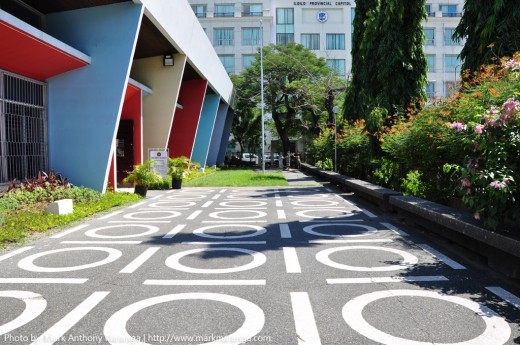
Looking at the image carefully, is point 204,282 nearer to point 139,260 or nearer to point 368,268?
point 139,260

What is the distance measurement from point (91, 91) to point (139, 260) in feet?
27.2

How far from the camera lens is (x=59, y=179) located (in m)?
12.6

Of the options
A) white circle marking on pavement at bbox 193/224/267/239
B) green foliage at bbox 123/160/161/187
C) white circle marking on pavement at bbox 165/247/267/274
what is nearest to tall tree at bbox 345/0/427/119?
white circle marking on pavement at bbox 193/224/267/239

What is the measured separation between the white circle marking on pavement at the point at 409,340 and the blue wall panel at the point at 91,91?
10.2 metres

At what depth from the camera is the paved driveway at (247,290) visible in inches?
139

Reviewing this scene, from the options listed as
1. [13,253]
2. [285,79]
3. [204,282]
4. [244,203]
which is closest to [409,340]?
[204,282]

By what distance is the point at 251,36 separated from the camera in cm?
5534

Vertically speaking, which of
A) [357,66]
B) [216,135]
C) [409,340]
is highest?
[357,66]

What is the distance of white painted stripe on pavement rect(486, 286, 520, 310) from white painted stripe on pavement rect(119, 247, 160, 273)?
4.23 m

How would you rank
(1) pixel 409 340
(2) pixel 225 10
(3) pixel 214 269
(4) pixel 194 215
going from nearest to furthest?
(1) pixel 409 340, (3) pixel 214 269, (4) pixel 194 215, (2) pixel 225 10

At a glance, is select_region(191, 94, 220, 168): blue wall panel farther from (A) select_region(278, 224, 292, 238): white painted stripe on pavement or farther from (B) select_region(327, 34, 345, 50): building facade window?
(B) select_region(327, 34, 345, 50): building facade window

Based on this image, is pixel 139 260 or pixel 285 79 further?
pixel 285 79

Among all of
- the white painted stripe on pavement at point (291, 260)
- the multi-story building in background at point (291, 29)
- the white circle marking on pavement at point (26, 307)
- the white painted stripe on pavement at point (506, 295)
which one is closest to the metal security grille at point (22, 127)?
the white circle marking on pavement at point (26, 307)

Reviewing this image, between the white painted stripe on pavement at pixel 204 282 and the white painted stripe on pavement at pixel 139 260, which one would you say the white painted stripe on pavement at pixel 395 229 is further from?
the white painted stripe on pavement at pixel 139 260
